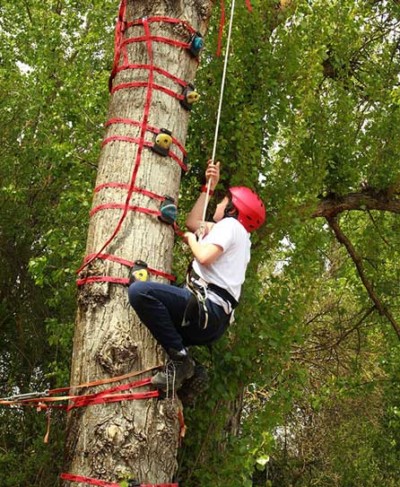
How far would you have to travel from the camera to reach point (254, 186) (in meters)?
5.27

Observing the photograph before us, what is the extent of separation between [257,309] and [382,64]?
14.5 ft

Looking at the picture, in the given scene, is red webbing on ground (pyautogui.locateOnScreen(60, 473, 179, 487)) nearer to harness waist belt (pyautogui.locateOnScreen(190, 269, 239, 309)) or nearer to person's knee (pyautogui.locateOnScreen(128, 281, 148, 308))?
person's knee (pyautogui.locateOnScreen(128, 281, 148, 308))

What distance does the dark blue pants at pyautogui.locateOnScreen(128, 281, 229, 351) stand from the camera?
3.30m

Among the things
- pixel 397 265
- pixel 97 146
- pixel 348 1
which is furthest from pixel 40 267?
pixel 397 265

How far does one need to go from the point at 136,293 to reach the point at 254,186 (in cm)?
221

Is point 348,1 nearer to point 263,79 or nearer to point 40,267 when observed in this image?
point 263,79

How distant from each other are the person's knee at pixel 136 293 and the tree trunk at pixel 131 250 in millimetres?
131

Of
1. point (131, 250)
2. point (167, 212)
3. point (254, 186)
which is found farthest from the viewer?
point (254, 186)

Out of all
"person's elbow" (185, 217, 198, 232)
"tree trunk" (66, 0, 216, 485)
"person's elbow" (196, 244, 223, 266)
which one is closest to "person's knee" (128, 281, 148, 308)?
"tree trunk" (66, 0, 216, 485)

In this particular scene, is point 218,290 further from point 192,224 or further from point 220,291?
point 192,224

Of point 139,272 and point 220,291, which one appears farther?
point 220,291

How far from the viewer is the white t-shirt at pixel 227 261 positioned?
371 centimetres

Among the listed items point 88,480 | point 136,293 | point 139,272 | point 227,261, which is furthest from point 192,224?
point 88,480

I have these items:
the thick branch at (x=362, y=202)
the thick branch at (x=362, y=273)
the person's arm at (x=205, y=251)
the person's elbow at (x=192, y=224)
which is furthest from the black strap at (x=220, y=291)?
the thick branch at (x=362, y=273)
